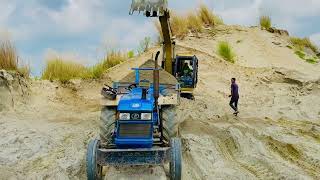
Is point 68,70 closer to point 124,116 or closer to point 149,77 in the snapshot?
point 149,77

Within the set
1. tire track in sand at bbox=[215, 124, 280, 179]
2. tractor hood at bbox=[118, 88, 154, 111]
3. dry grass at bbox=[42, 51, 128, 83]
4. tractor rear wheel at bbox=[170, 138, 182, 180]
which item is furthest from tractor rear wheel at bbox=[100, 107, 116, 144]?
dry grass at bbox=[42, 51, 128, 83]

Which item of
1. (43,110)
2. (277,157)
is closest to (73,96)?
(43,110)

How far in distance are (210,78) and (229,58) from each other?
129 inches

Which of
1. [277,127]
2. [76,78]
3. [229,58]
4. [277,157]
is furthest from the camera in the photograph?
[229,58]

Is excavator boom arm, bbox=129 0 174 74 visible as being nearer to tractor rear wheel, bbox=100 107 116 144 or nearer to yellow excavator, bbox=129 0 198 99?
yellow excavator, bbox=129 0 198 99

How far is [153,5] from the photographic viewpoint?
13.5 metres

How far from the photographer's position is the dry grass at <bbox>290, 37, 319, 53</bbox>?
28547 millimetres

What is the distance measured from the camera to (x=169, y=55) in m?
16.6

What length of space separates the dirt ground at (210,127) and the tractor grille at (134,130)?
774 millimetres

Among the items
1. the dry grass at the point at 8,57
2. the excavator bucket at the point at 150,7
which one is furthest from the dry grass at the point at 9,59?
the excavator bucket at the point at 150,7

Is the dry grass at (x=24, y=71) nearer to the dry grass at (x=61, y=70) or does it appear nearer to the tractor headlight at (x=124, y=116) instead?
the dry grass at (x=61, y=70)

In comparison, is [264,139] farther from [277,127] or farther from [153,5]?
[153,5]

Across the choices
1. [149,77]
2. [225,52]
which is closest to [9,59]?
[149,77]

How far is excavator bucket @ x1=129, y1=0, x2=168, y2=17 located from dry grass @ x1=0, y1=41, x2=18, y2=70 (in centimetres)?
502
